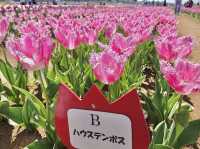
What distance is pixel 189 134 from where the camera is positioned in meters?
2.29

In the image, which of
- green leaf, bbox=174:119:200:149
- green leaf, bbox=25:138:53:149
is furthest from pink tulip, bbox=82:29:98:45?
green leaf, bbox=174:119:200:149

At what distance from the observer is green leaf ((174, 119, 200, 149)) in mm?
2275

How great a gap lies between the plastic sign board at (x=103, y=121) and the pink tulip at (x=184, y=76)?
1.28ft

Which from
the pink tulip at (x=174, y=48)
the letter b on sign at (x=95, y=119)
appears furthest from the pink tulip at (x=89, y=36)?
the letter b on sign at (x=95, y=119)

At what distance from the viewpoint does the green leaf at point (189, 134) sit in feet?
7.47

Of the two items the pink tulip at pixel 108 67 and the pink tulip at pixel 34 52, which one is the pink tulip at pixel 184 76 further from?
the pink tulip at pixel 34 52

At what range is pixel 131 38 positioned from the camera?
110 inches

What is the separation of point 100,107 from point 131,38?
1.25 m

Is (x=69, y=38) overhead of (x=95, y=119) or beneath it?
overhead

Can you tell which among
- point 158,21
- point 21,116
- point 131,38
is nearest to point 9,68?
point 21,116

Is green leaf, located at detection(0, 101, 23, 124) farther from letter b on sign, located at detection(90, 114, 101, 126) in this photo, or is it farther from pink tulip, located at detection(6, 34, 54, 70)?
letter b on sign, located at detection(90, 114, 101, 126)

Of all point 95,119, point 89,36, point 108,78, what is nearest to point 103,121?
point 95,119

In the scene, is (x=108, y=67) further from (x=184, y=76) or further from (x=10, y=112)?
(x=10, y=112)

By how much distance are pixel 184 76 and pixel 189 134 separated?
53 centimetres
